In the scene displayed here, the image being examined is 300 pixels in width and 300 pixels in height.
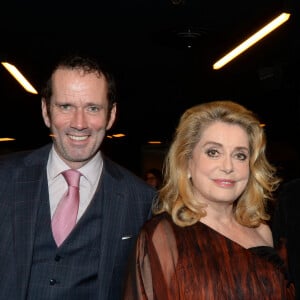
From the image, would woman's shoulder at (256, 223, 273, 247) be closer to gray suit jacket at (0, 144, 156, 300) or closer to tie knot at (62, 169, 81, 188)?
gray suit jacket at (0, 144, 156, 300)

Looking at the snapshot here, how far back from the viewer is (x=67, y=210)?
2.03m

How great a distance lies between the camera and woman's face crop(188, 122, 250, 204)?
200 cm

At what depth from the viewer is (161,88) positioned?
360 inches

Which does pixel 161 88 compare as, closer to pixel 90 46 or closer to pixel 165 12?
pixel 90 46

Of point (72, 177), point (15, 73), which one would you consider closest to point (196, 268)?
point (72, 177)

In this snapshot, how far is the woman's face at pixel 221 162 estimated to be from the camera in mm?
2000

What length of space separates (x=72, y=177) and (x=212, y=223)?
66 cm

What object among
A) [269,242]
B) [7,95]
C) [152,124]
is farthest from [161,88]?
[269,242]

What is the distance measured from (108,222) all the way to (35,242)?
0.32 metres

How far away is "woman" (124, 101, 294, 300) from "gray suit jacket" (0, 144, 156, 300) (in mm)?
103

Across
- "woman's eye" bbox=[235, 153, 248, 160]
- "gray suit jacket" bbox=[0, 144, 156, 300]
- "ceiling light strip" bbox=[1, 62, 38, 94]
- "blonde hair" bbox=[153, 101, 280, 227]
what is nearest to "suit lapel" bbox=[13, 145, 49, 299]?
"gray suit jacket" bbox=[0, 144, 156, 300]

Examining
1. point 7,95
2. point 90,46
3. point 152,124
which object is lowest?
point 152,124

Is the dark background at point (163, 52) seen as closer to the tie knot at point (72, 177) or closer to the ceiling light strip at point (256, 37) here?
the ceiling light strip at point (256, 37)

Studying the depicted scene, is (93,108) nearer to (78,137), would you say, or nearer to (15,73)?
(78,137)
